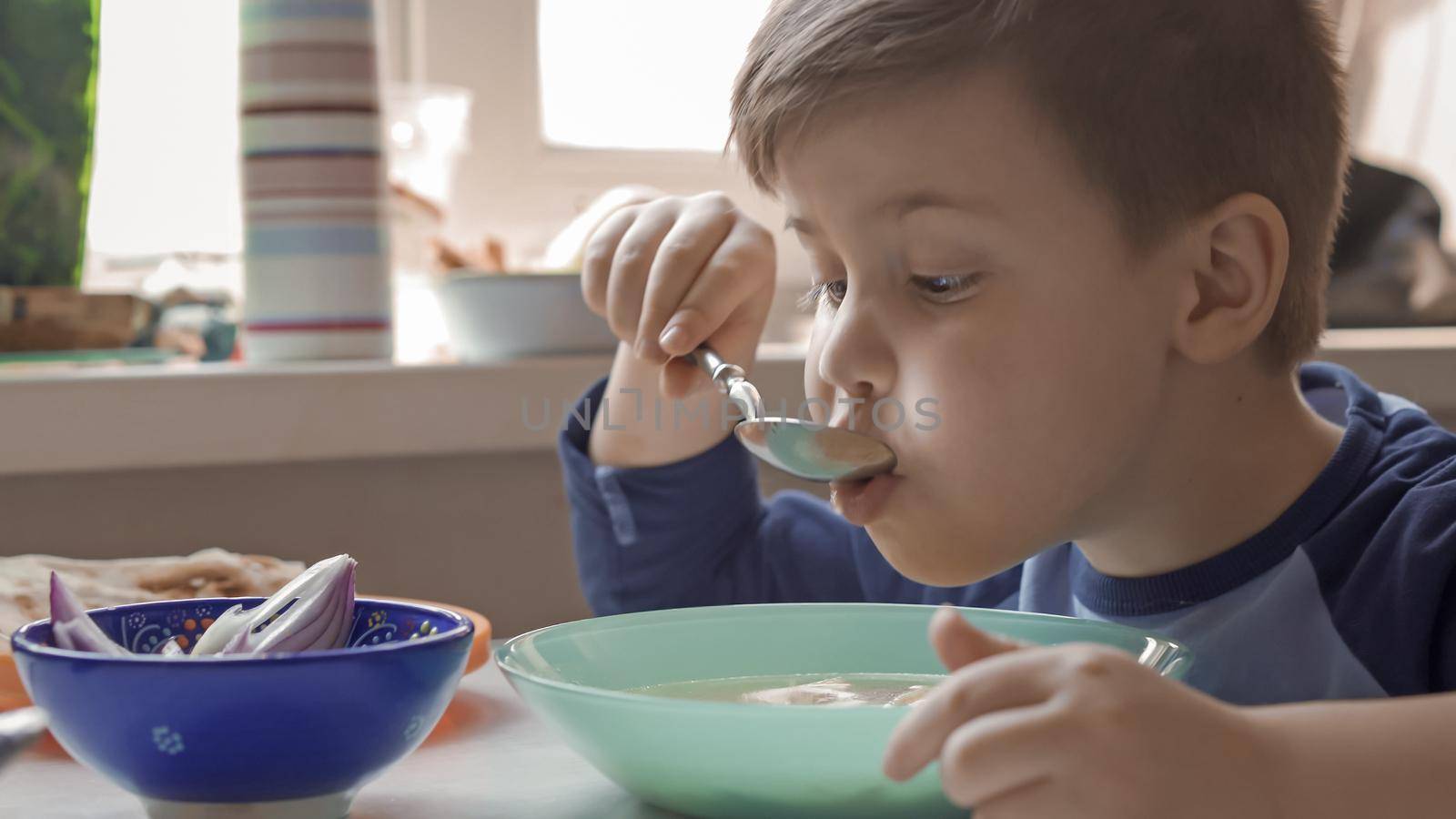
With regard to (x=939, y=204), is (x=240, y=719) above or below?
below

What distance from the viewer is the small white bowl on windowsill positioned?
1.28m

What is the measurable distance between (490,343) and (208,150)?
1.73 ft

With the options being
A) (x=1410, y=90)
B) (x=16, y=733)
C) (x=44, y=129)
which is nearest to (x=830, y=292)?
(x=16, y=733)

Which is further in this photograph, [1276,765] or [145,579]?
[145,579]

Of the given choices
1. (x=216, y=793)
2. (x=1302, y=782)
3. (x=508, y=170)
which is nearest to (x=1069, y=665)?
(x=1302, y=782)

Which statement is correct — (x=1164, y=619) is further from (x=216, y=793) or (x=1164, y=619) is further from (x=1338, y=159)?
(x=216, y=793)

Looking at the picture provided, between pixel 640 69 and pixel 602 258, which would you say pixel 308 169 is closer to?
pixel 602 258

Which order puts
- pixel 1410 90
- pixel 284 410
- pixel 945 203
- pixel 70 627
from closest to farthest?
1. pixel 70 627
2. pixel 945 203
3. pixel 284 410
4. pixel 1410 90

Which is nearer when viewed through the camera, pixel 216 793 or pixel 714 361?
pixel 216 793

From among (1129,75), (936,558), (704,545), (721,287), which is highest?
(1129,75)

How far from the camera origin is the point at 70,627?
490 millimetres

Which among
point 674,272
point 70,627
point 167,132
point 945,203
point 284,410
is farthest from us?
point 167,132

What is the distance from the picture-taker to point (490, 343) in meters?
1.31

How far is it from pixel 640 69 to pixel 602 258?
93 centimetres
